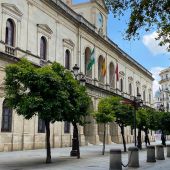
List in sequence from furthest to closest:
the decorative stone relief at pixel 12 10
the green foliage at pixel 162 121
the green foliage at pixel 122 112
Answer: the green foliage at pixel 162 121, the decorative stone relief at pixel 12 10, the green foliage at pixel 122 112

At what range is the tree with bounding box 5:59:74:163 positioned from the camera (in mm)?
18244

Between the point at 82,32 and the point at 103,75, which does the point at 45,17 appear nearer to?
the point at 82,32

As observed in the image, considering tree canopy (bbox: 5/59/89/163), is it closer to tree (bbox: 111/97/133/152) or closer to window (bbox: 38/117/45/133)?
tree (bbox: 111/97/133/152)

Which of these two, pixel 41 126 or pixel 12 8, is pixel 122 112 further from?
pixel 12 8

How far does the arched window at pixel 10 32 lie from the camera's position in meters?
31.0

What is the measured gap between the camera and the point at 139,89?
67938 mm

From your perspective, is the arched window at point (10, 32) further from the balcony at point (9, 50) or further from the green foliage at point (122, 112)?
the green foliage at point (122, 112)

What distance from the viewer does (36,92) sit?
18547 mm

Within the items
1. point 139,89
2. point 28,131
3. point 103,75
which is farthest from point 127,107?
point 139,89

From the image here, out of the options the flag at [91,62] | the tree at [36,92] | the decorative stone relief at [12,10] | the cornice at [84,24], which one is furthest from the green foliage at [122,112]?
the flag at [91,62]

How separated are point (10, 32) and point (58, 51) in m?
8.00

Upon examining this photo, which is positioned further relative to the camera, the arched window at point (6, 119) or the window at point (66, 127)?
the window at point (66, 127)

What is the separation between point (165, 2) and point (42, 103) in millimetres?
7554

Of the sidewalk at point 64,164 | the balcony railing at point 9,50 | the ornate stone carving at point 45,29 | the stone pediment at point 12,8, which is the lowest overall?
the sidewalk at point 64,164
